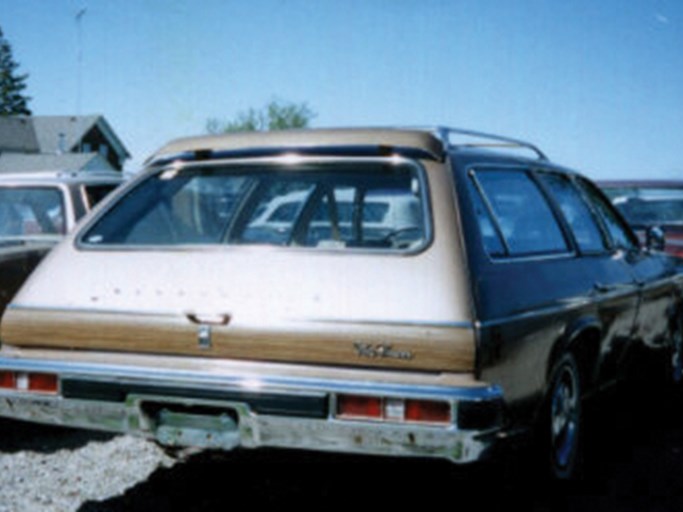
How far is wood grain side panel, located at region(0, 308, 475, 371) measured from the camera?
3.39 meters

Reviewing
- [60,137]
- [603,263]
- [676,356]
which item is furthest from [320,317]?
[60,137]

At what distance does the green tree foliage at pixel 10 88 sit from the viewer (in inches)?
3686

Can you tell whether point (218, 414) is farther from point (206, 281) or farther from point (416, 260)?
point (416, 260)

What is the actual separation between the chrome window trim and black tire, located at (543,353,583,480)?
3.13 ft

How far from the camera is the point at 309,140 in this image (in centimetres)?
397

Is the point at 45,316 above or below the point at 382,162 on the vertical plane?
below

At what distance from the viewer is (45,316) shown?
3867 millimetres

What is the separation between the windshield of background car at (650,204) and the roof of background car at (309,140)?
8766 mm

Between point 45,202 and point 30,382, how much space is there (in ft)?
9.44

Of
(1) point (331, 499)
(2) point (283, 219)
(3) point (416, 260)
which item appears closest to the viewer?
(3) point (416, 260)

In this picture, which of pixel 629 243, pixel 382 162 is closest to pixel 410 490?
pixel 382 162

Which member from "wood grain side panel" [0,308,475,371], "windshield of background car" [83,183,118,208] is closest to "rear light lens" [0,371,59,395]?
"wood grain side panel" [0,308,475,371]

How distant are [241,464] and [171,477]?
1.27 ft

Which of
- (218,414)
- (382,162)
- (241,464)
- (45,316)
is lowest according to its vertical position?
(241,464)
